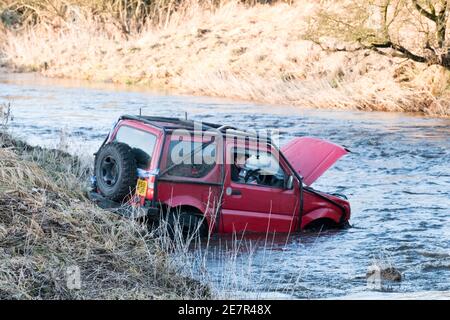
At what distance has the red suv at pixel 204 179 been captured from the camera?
10.8 metres

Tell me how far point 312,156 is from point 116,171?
134 inches

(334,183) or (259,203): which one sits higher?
(259,203)

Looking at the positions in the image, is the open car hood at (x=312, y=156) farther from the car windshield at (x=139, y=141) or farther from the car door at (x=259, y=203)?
the car windshield at (x=139, y=141)

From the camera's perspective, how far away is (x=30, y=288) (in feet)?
23.8

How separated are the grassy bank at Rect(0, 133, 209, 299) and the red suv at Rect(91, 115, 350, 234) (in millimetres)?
725

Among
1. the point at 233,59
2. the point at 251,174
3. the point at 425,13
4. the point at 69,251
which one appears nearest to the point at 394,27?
the point at 425,13

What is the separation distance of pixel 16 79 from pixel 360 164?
22.2m

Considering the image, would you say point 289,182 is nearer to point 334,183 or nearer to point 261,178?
point 261,178

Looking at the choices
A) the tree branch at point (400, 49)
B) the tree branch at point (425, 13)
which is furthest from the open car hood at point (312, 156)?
the tree branch at point (400, 49)

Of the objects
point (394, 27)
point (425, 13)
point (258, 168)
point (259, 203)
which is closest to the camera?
point (259, 203)

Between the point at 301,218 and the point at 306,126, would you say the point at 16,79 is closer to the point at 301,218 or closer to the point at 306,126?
the point at 306,126

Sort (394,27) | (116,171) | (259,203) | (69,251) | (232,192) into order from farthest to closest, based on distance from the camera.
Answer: (394,27)
(259,203)
(232,192)
(116,171)
(69,251)

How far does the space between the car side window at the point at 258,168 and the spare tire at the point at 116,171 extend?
1.46 m

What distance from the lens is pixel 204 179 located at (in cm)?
1099
